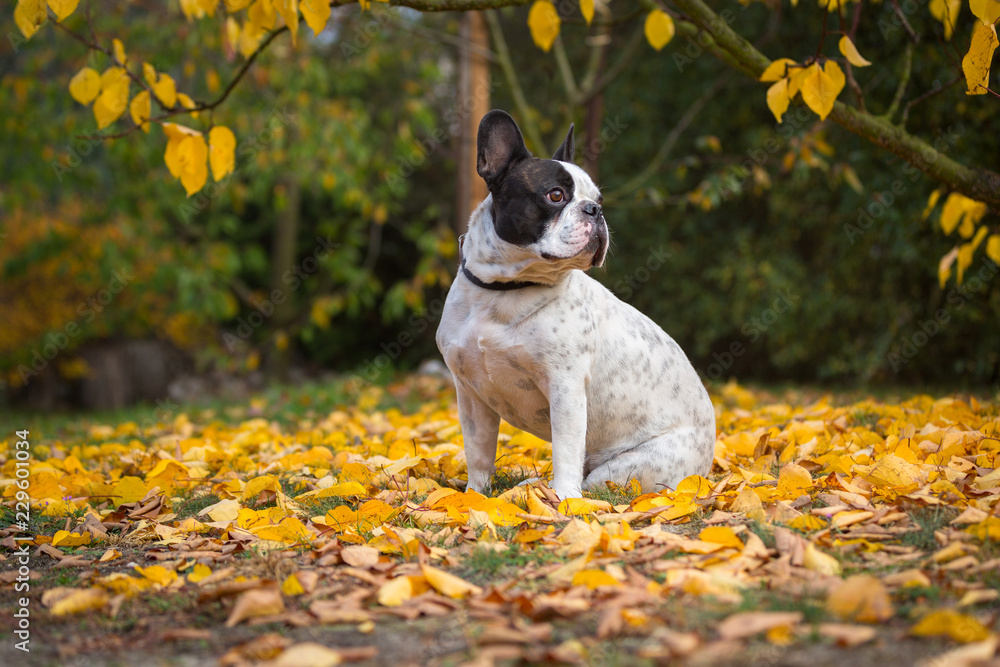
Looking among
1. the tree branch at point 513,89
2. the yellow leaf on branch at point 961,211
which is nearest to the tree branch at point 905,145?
the yellow leaf on branch at point 961,211

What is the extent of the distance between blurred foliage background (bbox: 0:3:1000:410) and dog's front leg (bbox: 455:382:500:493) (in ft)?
12.7

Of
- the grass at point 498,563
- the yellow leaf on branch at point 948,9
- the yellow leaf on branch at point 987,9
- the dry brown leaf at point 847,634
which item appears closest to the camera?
the dry brown leaf at point 847,634

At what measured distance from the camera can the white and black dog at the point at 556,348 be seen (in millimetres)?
3143

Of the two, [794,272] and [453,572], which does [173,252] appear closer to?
[794,272]

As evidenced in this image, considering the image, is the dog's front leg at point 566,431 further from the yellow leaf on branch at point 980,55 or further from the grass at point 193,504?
the yellow leaf on branch at point 980,55

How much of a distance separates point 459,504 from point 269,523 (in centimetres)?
69

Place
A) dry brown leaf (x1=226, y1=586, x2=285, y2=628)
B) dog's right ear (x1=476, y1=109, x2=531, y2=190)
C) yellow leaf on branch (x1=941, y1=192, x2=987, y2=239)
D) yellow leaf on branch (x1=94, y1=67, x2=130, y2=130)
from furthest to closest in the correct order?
yellow leaf on branch (x1=941, y1=192, x2=987, y2=239), yellow leaf on branch (x1=94, y1=67, x2=130, y2=130), dog's right ear (x1=476, y1=109, x2=531, y2=190), dry brown leaf (x1=226, y1=586, x2=285, y2=628)

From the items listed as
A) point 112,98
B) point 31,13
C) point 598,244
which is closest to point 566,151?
point 598,244

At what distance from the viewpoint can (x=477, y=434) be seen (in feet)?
11.5

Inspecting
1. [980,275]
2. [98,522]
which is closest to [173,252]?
[98,522]

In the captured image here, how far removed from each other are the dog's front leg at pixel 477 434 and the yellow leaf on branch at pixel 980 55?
2264mm

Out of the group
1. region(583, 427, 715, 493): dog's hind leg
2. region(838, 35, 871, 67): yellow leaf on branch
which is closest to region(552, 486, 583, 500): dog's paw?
region(583, 427, 715, 493): dog's hind leg

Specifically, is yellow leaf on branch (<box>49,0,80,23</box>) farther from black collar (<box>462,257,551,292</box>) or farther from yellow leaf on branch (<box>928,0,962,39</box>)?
yellow leaf on branch (<box>928,0,962,39</box>)

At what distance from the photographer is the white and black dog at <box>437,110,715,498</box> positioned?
10.3 ft
